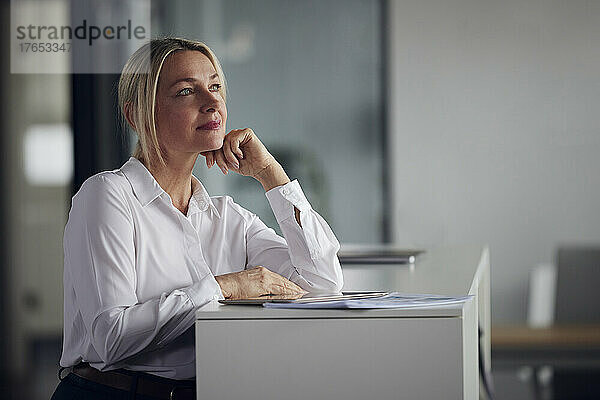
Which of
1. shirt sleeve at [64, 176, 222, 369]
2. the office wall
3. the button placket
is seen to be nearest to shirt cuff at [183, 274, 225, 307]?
shirt sleeve at [64, 176, 222, 369]

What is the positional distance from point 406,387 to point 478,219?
120 inches

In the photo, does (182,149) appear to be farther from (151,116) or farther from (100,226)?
(100,226)

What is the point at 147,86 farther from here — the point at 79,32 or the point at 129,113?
the point at 79,32

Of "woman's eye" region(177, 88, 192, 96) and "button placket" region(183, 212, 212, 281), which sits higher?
"woman's eye" region(177, 88, 192, 96)

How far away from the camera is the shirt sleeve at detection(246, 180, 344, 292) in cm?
150

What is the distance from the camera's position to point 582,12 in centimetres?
389

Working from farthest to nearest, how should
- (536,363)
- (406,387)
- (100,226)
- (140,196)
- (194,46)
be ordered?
(536,363), (194,46), (140,196), (100,226), (406,387)

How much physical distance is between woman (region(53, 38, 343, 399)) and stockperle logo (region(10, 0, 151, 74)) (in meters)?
0.17

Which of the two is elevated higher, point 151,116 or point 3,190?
point 151,116

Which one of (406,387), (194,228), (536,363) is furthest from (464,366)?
(536,363)

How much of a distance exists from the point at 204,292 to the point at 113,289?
0.13 meters

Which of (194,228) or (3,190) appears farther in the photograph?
(3,190)

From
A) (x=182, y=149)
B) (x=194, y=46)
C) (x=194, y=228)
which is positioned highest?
(x=194, y=46)

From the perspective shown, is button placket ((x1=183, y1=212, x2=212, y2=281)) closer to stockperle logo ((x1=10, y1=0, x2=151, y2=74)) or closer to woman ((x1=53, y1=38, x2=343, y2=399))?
woman ((x1=53, y1=38, x2=343, y2=399))
